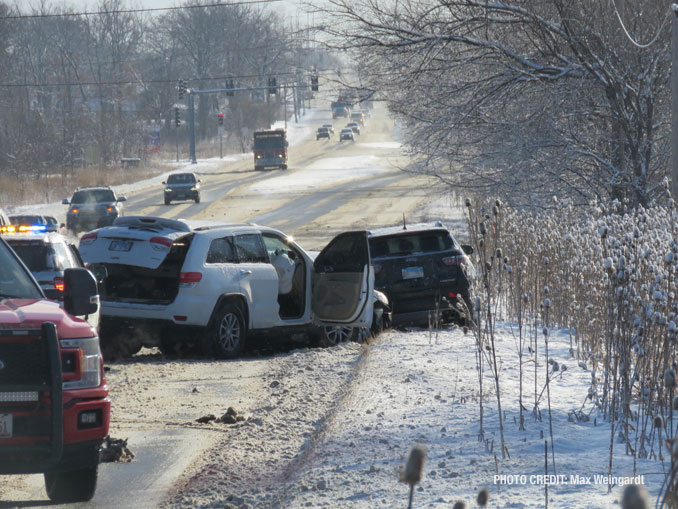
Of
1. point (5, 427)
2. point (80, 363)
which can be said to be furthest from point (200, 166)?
point (5, 427)

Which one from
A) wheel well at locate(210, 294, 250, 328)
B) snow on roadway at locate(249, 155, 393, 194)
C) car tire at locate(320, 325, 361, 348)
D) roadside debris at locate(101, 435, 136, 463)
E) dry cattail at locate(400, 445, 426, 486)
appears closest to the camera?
dry cattail at locate(400, 445, 426, 486)

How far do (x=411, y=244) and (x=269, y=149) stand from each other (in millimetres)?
58560

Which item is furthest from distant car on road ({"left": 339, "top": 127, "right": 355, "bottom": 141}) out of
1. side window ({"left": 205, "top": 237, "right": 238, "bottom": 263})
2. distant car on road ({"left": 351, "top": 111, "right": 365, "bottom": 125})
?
side window ({"left": 205, "top": 237, "right": 238, "bottom": 263})

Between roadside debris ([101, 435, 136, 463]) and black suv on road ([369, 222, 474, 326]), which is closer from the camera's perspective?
roadside debris ([101, 435, 136, 463])

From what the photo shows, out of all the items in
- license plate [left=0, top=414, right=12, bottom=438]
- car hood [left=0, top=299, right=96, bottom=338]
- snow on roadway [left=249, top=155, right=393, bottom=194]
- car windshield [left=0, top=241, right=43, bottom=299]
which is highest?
car windshield [left=0, top=241, right=43, bottom=299]

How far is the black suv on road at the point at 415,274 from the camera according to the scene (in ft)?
46.3

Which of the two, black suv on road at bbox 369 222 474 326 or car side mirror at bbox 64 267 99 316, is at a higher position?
car side mirror at bbox 64 267 99 316

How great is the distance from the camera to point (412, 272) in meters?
14.2

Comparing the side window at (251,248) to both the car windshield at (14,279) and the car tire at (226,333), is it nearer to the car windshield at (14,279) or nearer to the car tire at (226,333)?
the car tire at (226,333)

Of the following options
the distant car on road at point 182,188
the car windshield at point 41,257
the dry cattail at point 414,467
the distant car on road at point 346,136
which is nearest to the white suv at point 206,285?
the car windshield at point 41,257

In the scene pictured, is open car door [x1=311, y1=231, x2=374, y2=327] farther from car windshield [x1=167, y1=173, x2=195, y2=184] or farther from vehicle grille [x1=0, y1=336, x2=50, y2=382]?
car windshield [x1=167, y1=173, x2=195, y2=184]

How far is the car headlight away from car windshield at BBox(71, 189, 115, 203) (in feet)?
93.3

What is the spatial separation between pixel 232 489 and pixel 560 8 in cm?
1342

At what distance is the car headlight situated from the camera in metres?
5.89
